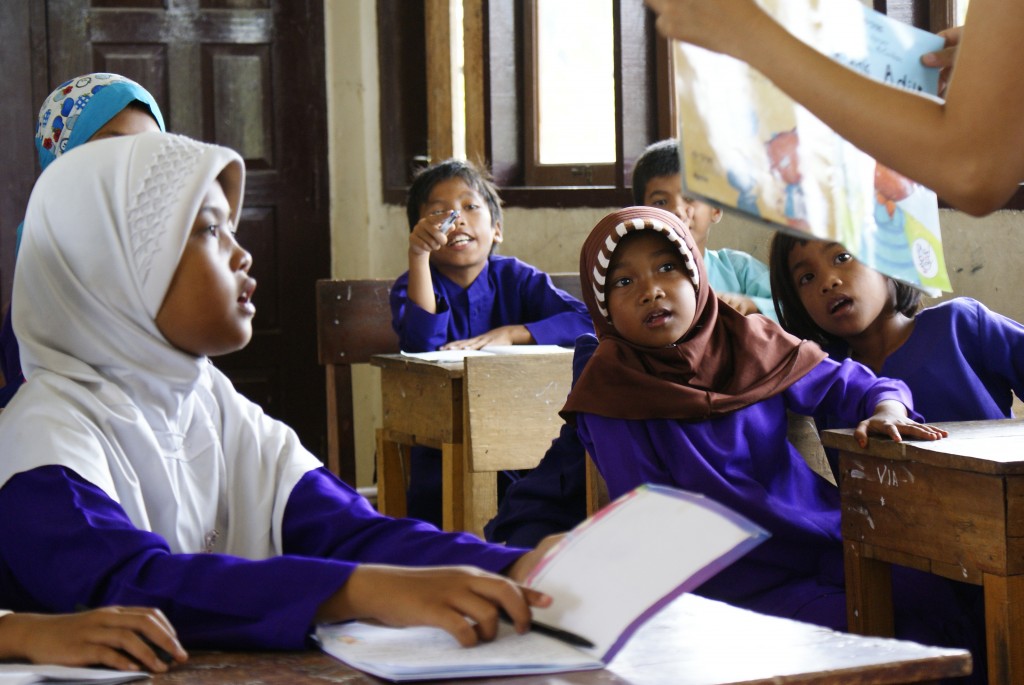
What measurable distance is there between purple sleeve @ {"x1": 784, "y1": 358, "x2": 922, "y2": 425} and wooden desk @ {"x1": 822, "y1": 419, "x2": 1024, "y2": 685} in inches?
9.3

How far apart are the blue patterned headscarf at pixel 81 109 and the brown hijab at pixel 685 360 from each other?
0.93 metres

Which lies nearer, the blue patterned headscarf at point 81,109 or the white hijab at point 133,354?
the white hijab at point 133,354

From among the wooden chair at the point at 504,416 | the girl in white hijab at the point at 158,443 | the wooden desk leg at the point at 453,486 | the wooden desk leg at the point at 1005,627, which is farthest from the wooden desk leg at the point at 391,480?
the girl in white hijab at the point at 158,443

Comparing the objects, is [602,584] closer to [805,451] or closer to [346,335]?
[805,451]

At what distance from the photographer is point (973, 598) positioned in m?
2.25

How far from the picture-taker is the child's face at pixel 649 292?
242 cm

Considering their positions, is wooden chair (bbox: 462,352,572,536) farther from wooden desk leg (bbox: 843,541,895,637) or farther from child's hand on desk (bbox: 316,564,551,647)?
child's hand on desk (bbox: 316,564,551,647)

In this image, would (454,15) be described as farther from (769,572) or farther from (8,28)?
(769,572)

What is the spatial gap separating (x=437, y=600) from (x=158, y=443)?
396 mm

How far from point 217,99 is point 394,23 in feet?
2.50

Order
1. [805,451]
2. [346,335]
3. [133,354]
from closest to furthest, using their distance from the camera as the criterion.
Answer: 1. [133,354]
2. [805,451]
3. [346,335]

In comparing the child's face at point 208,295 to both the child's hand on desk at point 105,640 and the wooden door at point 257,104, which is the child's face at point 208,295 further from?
the wooden door at point 257,104

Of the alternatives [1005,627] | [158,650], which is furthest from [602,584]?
[1005,627]

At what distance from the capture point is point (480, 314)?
3855 millimetres
